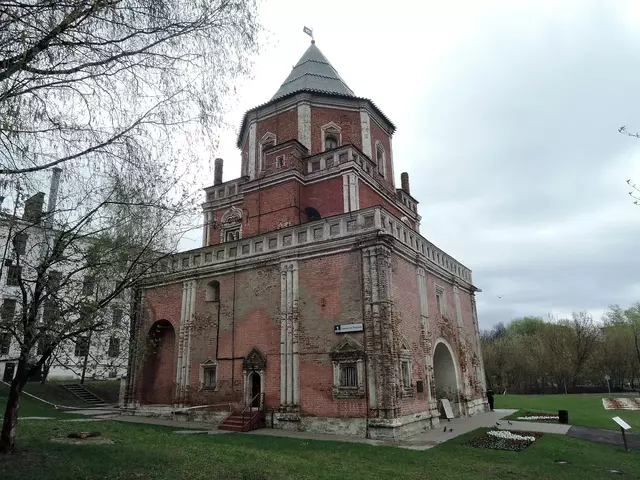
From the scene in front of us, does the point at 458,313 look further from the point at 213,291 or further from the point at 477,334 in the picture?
the point at 213,291

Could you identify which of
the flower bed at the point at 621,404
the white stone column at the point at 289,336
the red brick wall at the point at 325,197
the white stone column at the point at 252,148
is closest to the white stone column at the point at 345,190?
the red brick wall at the point at 325,197

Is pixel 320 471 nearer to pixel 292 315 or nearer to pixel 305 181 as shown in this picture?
pixel 292 315

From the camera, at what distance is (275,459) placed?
33.1 ft

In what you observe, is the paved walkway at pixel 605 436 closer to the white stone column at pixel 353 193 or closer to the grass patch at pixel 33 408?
the white stone column at pixel 353 193

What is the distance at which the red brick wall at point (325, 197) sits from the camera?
20922 mm

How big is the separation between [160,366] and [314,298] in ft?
31.7

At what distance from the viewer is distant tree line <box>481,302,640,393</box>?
46844 millimetres

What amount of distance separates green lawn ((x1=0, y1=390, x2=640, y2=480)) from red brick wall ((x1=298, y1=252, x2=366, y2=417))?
7.99 ft

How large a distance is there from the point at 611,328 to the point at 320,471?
5500 cm

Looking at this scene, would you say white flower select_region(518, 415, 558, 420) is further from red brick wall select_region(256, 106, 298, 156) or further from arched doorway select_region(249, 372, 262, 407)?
red brick wall select_region(256, 106, 298, 156)

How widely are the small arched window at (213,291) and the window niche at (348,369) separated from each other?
7106 millimetres

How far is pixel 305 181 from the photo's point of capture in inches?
866

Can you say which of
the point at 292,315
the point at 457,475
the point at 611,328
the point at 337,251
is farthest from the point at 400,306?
the point at 611,328

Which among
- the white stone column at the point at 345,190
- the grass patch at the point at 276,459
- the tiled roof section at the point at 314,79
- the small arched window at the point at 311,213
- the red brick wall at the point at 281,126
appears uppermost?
the tiled roof section at the point at 314,79
